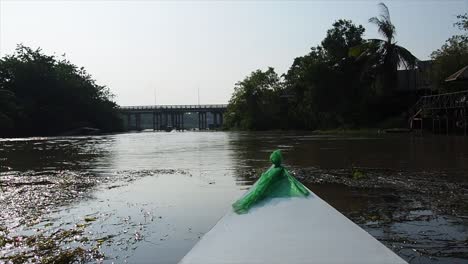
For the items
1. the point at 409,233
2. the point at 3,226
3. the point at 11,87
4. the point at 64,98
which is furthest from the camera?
the point at 64,98

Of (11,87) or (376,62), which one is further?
(11,87)

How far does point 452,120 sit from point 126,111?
118 m

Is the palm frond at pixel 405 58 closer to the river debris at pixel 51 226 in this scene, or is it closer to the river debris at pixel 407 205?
the river debris at pixel 407 205

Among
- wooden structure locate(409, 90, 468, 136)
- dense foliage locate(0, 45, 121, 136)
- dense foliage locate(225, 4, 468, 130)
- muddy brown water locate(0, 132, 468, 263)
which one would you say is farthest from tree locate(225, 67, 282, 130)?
muddy brown water locate(0, 132, 468, 263)

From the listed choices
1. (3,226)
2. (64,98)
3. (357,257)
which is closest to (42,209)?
(3,226)

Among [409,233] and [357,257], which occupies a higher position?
[357,257]

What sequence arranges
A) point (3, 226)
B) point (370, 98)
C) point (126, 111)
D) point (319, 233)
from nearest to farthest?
point (319, 233), point (3, 226), point (370, 98), point (126, 111)

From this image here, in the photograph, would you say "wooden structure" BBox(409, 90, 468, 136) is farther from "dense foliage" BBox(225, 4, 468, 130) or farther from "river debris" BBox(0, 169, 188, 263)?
"river debris" BBox(0, 169, 188, 263)

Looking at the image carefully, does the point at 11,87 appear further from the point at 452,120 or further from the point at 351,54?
the point at 452,120

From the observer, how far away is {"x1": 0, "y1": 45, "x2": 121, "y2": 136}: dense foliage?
221ft

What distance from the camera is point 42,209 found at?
26.0 ft

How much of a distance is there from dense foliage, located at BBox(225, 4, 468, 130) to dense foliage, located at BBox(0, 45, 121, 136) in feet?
Result: 127

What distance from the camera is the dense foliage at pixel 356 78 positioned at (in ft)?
142

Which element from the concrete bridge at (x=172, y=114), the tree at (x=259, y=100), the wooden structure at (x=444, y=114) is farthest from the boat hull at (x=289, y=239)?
the concrete bridge at (x=172, y=114)
